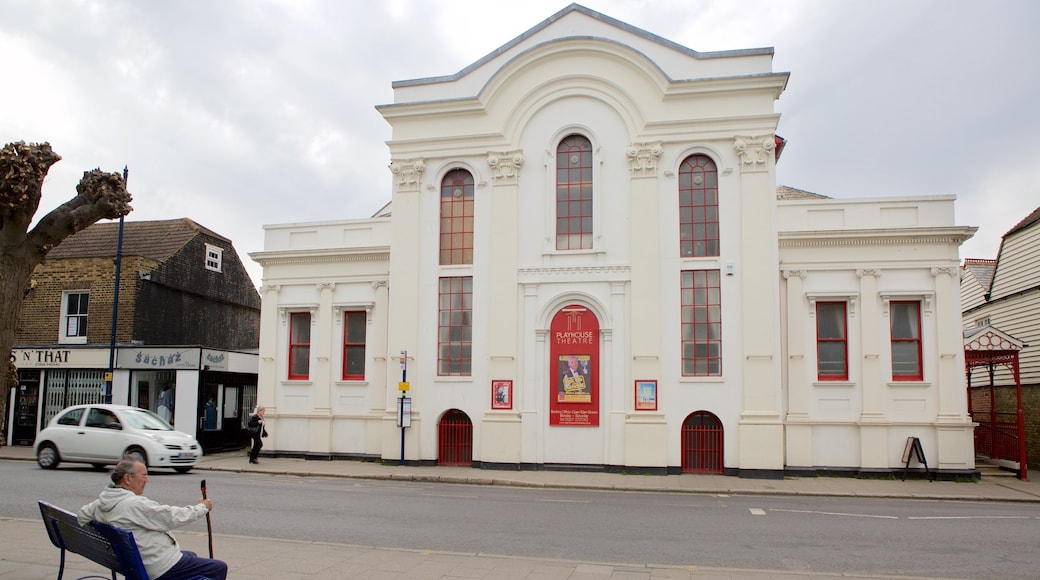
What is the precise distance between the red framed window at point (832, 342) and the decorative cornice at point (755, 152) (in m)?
3.99

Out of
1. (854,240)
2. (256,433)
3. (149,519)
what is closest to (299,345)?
(256,433)

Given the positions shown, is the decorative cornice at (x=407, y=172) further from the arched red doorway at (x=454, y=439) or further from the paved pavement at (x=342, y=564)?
the paved pavement at (x=342, y=564)

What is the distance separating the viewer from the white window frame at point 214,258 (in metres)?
32.8

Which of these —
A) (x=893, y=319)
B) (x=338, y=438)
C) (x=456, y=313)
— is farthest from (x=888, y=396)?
(x=338, y=438)

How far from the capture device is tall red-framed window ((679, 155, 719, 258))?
70.5ft

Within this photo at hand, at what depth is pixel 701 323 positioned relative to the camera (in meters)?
21.2

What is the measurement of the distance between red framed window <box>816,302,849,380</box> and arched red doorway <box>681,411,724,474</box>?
3.15 m

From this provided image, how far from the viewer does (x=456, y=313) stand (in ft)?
74.8

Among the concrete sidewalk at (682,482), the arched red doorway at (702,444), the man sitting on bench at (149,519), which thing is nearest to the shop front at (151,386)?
the concrete sidewalk at (682,482)

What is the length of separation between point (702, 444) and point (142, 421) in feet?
45.7

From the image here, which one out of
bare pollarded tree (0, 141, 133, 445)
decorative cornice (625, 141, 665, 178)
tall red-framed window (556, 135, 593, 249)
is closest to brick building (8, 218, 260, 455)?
tall red-framed window (556, 135, 593, 249)

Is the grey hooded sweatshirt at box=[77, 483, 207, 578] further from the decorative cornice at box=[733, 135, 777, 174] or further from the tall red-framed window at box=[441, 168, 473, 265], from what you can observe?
the decorative cornice at box=[733, 135, 777, 174]

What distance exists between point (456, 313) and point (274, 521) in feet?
35.3

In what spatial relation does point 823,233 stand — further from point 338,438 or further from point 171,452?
point 171,452
